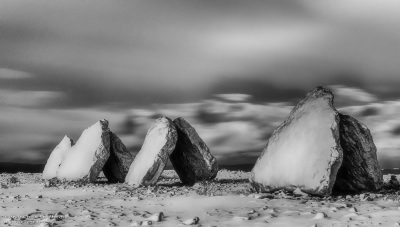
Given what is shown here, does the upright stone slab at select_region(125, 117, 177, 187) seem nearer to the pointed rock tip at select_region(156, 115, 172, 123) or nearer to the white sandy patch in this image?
the pointed rock tip at select_region(156, 115, 172, 123)

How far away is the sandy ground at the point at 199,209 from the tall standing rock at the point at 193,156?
319 centimetres

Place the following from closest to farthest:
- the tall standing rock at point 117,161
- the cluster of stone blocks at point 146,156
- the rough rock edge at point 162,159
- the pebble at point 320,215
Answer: the pebble at point 320,215
the rough rock edge at point 162,159
the cluster of stone blocks at point 146,156
the tall standing rock at point 117,161

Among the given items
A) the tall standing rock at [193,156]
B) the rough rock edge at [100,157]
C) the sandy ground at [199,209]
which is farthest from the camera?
the rough rock edge at [100,157]

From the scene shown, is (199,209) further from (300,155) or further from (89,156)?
(89,156)

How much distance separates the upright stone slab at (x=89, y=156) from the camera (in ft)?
52.9

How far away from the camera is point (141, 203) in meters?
9.92

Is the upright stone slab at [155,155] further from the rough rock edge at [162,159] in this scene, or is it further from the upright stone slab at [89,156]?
the upright stone slab at [89,156]

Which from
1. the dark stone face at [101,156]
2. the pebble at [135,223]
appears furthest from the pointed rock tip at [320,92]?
the dark stone face at [101,156]

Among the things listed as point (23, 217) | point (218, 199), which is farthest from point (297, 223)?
point (23, 217)

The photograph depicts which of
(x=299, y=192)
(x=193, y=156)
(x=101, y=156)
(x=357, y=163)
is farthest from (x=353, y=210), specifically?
(x=101, y=156)

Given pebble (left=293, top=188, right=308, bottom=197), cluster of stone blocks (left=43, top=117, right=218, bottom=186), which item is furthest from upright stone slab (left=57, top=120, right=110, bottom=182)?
pebble (left=293, top=188, right=308, bottom=197)

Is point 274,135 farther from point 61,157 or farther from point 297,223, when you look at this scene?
point 61,157

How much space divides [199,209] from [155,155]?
5217mm

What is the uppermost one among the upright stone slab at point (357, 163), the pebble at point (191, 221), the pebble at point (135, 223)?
the upright stone slab at point (357, 163)
